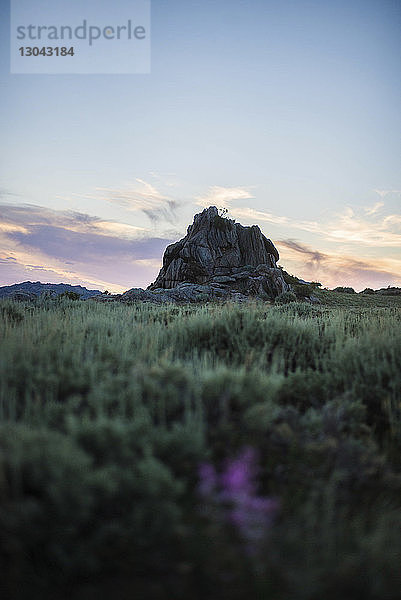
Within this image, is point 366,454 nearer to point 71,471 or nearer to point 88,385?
point 71,471

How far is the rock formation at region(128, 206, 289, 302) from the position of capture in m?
34.2

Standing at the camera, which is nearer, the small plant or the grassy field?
the grassy field

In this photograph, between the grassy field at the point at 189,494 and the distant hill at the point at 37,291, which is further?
the distant hill at the point at 37,291

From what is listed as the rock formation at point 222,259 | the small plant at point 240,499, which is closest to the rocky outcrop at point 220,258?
the rock formation at point 222,259

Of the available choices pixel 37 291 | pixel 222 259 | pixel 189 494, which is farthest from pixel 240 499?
pixel 222 259

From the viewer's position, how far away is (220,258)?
3984 centimetres

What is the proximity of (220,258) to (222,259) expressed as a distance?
253 millimetres

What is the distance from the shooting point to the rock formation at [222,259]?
112ft

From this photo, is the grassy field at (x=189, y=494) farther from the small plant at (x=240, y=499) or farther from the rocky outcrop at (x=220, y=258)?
the rocky outcrop at (x=220, y=258)

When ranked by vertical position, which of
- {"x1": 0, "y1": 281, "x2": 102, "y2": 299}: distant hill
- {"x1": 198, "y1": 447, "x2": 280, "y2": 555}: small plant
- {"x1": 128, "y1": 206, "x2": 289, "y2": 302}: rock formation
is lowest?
{"x1": 198, "y1": 447, "x2": 280, "y2": 555}: small plant

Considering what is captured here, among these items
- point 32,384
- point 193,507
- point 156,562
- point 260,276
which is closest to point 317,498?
point 193,507

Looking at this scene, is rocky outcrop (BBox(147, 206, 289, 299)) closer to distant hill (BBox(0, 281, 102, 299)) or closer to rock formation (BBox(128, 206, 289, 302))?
rock formation (BBox(128, 206, 289, 302))

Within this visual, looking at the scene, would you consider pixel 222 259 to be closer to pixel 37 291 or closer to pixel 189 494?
pixel 37 291

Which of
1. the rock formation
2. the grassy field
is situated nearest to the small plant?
the grassy field
